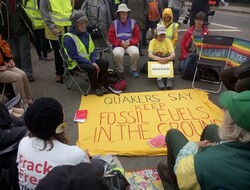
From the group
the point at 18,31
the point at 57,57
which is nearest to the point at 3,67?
the point at 18,31

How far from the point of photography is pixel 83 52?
4.83 m

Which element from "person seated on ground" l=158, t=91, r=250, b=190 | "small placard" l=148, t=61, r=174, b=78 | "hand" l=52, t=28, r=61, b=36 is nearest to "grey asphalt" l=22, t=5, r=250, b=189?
"small placard" l=148, t=61, r=174, b=78

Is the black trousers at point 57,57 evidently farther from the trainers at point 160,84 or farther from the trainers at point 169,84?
the trainers at point 169,84

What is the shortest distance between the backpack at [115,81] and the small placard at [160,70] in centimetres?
52

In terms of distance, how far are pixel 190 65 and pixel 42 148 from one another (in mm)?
4087

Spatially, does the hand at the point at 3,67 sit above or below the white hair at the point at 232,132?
below

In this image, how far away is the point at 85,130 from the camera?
379 centimetres

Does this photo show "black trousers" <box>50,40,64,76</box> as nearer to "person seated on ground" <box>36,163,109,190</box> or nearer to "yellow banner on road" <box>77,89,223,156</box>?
"yellow banner on road" <box>77,89,223,156</box>

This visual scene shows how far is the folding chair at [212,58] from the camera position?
5137 mm

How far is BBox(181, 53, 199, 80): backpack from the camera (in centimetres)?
540

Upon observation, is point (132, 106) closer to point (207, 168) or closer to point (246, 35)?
point (207, 168)

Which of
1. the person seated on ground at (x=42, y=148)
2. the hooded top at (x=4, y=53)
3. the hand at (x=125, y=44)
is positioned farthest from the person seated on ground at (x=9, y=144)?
the hand at (x=125, y=44)

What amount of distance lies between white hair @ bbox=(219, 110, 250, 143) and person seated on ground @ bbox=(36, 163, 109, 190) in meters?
0.80

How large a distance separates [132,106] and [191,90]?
48.7 inches
